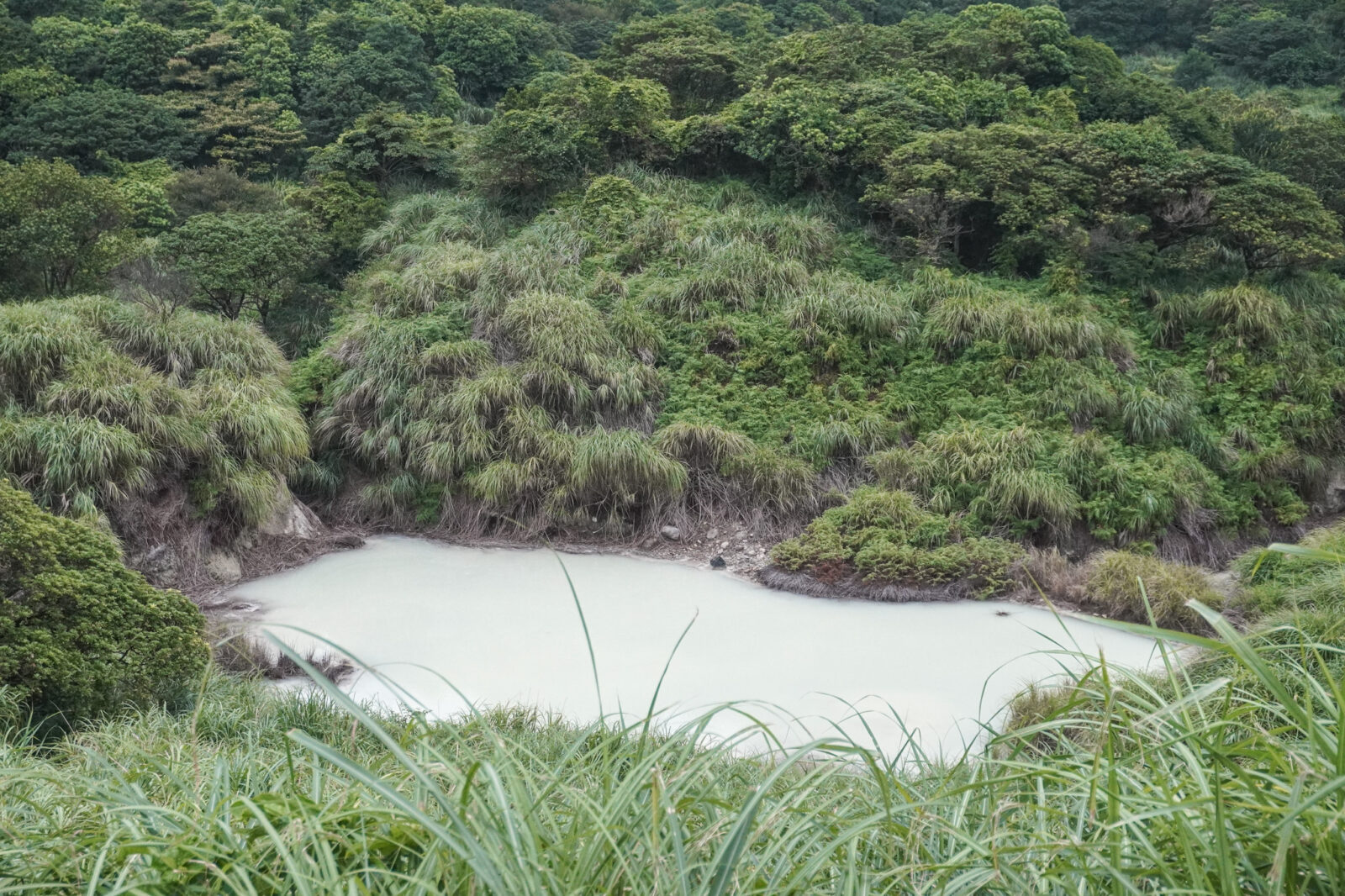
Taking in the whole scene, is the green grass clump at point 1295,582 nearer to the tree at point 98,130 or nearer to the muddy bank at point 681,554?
the muddy bank at point 681,554

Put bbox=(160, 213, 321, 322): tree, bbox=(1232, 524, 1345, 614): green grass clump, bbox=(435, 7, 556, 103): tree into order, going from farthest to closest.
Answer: bbox=(435, 7, 556, 103): tree, bbox=(160, 213, 321, 322): tree, bbox=(1232, 524, 1345, 614): green grass clump

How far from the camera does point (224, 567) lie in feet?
24.5

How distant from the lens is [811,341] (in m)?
9.58

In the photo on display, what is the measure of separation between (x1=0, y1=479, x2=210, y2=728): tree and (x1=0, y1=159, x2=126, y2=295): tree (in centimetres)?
676

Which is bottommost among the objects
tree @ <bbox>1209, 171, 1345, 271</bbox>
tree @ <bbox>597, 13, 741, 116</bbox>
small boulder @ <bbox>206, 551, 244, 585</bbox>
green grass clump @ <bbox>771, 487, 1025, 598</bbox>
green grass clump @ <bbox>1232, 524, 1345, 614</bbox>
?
small boulder @ <bbox>206, 551, 244, 585</bbox>

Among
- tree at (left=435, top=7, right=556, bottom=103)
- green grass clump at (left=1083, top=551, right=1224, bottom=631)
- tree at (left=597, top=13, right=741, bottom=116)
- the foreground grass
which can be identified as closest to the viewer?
the foreground grass

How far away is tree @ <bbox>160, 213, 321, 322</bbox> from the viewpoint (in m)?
10.4

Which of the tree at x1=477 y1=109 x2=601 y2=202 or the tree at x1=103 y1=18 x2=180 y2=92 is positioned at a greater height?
the tree at x1=103 y1=18 x2=180 y2=92

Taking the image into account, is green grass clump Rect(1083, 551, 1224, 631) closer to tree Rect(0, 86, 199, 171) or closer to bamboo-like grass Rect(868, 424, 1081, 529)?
bamboo-like grass Rect(868, 424, 1081, 529)

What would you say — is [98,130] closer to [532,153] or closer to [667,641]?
[532,153]

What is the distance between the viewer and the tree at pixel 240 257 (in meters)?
10.4

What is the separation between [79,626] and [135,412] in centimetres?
365

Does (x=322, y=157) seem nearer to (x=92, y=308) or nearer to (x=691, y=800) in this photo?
(x=92, y=308)

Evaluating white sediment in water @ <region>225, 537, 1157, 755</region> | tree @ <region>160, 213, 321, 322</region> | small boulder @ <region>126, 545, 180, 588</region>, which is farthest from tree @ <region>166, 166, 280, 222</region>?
white sediment in water @ <region>225, 537, 1157, 755</region>
